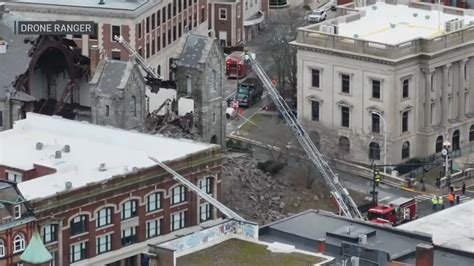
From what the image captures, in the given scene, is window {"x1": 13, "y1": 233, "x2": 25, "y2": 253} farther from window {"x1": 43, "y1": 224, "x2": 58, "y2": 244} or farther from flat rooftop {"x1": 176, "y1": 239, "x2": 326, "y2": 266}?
flat rooftop {"x1": 176, "y1": 239, "x2": 326, "y2": 266}

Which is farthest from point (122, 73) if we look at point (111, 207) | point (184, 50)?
point (111, 207)

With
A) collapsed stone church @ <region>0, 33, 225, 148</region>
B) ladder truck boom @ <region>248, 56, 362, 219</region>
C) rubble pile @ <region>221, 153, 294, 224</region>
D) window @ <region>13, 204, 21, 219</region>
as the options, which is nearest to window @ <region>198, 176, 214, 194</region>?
rubble pile @ <region>221, 153, 294, 224</region>

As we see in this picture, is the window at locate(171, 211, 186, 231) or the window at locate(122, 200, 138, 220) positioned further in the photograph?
the window at locate(171, 211, 186, 231)

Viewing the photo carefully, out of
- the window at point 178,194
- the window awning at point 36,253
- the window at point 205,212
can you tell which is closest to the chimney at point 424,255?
the window awning at point 36,253

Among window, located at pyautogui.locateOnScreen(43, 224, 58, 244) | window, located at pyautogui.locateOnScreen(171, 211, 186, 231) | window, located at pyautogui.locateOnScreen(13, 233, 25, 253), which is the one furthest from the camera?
window, located at pyautogui.locateOnScreen(171, 211, 186, 231)

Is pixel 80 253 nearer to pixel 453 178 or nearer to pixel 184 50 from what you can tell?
pixel 184 50

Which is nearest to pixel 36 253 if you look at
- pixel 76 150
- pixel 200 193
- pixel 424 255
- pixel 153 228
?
pixel 153 228

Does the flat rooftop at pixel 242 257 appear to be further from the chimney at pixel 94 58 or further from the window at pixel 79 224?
the chimney at pixel 94 58
